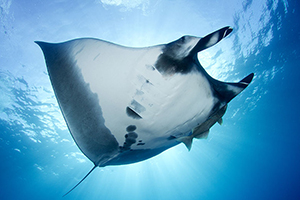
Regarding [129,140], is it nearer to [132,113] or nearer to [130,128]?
[130,128]

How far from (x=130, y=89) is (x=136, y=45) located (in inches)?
248

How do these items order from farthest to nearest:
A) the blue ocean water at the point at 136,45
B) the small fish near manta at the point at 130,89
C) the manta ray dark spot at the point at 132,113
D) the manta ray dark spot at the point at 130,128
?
the blue ocean water at the point at 136,45 < the manta ray dark spot at the point at 130,128 < the manta ray dark spot at the point at 132,113 < the small fish near manta at the point at 130,89

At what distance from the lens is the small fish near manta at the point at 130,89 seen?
1.53 meters

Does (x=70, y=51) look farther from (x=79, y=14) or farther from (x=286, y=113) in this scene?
(x=286, y=113)

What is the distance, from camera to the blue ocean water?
612cm

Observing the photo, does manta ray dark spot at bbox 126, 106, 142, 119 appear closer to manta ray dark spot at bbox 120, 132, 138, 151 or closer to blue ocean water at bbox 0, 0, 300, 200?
manta ray dark spot at bbox 120, 132, 138, 151

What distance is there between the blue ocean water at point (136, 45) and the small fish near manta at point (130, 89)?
5377mm

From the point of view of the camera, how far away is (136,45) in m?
7.35

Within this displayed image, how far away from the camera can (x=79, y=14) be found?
19.4 ft

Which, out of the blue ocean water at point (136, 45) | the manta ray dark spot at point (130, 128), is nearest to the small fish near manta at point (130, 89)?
the manta ray dark spot at point (130, 128)

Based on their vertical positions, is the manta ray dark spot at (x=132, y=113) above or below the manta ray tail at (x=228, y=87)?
above

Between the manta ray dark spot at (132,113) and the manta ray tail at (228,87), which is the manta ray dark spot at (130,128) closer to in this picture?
the manta ray dark spot at (132,113)

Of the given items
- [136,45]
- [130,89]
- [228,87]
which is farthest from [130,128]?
[136,45]

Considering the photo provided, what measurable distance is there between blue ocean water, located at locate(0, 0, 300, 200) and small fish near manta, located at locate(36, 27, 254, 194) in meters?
5.38
